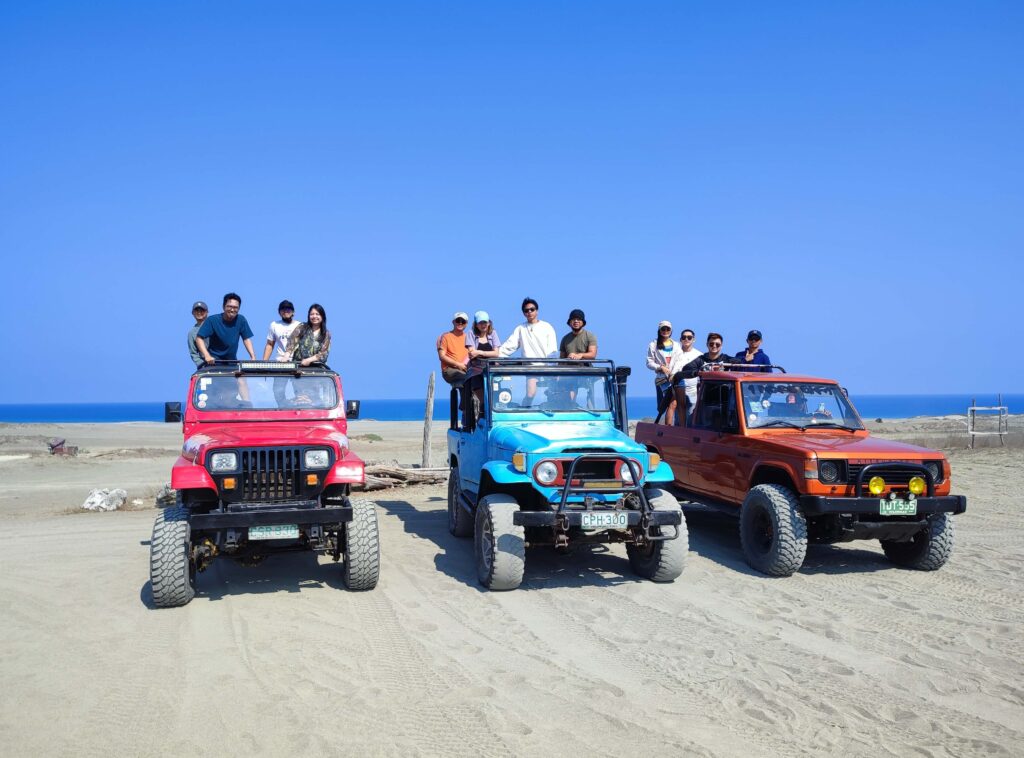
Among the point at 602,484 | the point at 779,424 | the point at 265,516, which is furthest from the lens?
the point at 779,424

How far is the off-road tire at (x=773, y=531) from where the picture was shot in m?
7.64

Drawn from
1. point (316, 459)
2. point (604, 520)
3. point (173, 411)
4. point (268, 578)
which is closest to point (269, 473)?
point (316, 459)

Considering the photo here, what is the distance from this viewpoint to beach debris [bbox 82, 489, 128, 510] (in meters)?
13.0

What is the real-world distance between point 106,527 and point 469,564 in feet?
18.5

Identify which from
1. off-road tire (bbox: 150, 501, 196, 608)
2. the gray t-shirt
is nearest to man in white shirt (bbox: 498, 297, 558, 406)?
the gray t-shirt

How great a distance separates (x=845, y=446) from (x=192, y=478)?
250 inches

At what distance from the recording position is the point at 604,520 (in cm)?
699

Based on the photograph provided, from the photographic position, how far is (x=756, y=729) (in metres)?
4.38

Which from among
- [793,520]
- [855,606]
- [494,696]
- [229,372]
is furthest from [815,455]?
[229,372]

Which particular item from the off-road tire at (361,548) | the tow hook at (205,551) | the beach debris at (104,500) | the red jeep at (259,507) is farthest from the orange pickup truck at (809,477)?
the beach debris at (104,500)

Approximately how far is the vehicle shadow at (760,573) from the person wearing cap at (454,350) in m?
3.69

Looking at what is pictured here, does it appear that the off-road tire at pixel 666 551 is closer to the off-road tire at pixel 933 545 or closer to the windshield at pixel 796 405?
the windshield at pixel 796 405

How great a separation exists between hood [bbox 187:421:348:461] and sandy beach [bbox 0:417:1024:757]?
1.40 m

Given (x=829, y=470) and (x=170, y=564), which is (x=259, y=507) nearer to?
(x=170, y=564)
